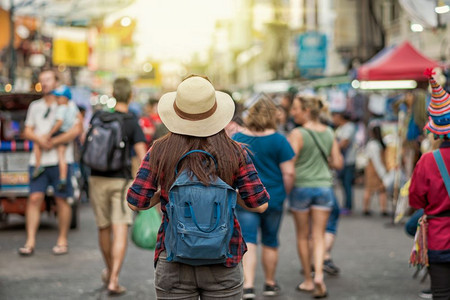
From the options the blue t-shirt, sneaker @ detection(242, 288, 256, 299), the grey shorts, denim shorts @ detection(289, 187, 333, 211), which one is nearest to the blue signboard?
denim shorts @ detection(289, 187, 333, 211)

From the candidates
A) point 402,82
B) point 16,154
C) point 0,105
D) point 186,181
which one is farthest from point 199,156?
point 402,82

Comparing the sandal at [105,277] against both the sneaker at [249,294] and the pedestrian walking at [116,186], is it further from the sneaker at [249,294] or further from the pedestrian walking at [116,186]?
the sneaker at [249,294]

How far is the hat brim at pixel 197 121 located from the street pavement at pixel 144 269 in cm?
356

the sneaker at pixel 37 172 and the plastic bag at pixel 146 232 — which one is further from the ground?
the sneaker at pixel 37 172

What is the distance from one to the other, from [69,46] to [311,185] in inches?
751

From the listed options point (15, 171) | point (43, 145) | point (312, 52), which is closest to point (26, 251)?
point (43, 145)

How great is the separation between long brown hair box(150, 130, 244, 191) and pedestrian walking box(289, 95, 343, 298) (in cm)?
349

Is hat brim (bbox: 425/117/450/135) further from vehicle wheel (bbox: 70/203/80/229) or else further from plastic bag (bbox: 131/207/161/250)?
vehicle wheel (bbox: 70/203/80/229)

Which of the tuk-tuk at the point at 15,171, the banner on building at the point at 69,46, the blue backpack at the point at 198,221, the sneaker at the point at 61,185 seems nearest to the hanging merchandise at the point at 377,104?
the tuk-tuk at the point at 15,171

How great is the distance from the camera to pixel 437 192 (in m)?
5.41

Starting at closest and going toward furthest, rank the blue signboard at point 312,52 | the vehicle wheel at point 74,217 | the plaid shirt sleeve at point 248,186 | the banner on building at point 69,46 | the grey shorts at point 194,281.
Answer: the grey shorts at point 194,281 → the plaid shirt sleeve at point 248,186 → the vehicle wheel at point 74,217 → the banner on building at point 69,46 → the blue signboard at point 312,52

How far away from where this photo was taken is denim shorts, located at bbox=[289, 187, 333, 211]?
7.49 metres

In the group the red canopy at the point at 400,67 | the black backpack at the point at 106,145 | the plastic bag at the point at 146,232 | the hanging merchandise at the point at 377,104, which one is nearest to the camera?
the plastic bag at the point at 146,232

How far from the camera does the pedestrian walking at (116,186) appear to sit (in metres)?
7.23
